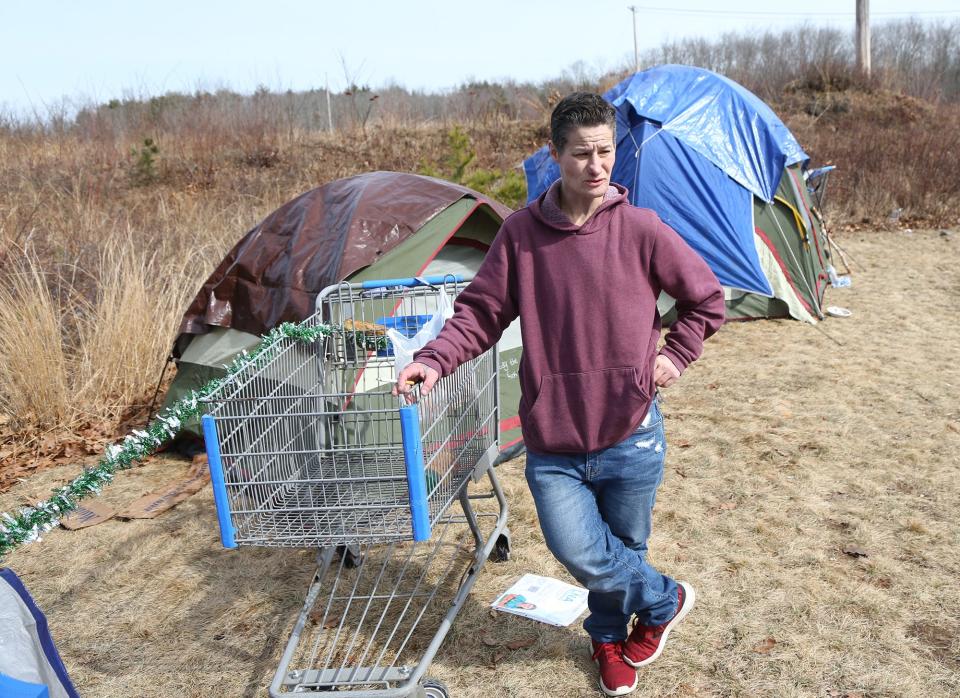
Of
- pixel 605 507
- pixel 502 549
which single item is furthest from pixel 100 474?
pixel 502 549

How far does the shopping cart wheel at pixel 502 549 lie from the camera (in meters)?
3.89

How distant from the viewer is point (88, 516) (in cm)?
481

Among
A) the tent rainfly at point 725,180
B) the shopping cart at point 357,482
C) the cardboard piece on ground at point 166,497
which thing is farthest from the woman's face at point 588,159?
the tent rainfly at point 725,180

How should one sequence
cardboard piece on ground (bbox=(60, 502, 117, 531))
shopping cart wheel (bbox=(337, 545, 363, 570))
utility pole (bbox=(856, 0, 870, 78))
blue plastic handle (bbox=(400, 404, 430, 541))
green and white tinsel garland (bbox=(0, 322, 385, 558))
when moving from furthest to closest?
utility pole (bbox=(856, 0, 870, 78)), cardboard piece on ground (bbox=(60, 502, 117, 531)), shopping cart wheel (bbox=(337, 545, 363, 570)), blue plastic handle (bbox=(400, 404, 430, 541)), green and white tinsel garland (bbox=(0, 322, 385, 558))

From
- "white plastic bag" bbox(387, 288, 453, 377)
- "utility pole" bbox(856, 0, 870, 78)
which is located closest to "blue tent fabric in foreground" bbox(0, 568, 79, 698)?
"white plastic bag" bbox(387, 288, 453, 377)

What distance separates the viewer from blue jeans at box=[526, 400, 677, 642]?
8.54ft

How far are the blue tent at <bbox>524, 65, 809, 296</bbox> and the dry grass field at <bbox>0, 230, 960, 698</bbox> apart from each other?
6.83ft

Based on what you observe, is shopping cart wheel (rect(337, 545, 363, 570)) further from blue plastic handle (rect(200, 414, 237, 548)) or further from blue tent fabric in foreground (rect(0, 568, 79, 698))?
blue tent fabric in foreground (rect(0, 568, 79, 698))

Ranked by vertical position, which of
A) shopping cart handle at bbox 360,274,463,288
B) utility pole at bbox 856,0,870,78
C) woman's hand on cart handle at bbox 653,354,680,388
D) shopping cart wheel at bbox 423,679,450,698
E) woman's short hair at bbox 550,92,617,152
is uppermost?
utility pole at bbox 856,0,870,78

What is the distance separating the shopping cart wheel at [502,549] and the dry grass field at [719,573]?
Answer: 5 centimetres

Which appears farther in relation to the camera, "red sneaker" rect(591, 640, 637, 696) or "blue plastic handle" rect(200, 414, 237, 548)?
"red sneaker" rect(591, 640, 637, 696)

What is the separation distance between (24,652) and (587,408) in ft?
5.32

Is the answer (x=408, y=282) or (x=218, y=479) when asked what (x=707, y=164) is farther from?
(x=218, y=479)

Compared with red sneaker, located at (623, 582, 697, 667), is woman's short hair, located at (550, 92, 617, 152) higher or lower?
higher
